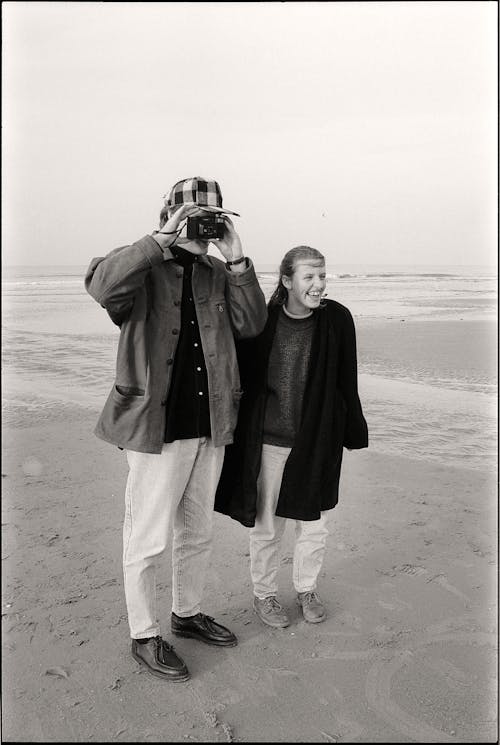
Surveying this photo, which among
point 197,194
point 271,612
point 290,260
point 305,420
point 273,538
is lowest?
point 271,612

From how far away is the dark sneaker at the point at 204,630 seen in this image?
3.15m

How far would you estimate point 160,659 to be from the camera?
9.56 feet

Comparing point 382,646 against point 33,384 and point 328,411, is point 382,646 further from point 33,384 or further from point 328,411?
point 33,384

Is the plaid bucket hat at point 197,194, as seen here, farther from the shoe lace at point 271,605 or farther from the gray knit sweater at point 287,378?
the shoe lace at point 271,605

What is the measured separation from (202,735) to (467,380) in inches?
267

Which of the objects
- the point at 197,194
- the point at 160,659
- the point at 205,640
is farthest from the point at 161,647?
the point at 197,194

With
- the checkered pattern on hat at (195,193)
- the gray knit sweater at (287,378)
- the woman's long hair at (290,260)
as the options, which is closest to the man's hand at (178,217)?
the checkered pattern on hat at (195,193)

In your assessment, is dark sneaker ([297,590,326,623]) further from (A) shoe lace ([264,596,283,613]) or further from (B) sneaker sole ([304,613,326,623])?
(A) shoe lace ([264,596,283,613])

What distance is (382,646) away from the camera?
3148 mm

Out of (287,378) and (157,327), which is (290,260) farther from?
(157,327)

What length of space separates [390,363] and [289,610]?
257 inches

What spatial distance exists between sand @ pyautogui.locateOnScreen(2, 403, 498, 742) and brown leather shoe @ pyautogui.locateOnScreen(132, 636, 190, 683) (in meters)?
0.05

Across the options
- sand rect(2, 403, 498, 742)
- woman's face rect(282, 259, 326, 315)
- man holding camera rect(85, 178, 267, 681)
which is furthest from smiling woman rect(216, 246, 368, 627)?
sand rect(2, 403, 498, 742)

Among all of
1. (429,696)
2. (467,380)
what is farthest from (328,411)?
(467,380)
